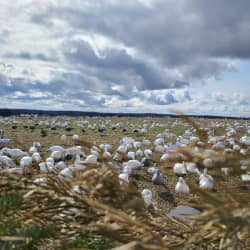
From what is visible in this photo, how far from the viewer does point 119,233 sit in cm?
90

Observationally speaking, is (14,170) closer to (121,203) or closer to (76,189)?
(76,189)

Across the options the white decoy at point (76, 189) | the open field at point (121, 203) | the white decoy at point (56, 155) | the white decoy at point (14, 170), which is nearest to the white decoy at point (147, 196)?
the open field at point (121, 203)

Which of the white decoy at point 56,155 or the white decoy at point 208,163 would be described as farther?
the white decoy at point 56,155

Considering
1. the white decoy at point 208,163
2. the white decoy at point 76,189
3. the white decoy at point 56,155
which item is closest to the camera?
the white decoy at point 208,163

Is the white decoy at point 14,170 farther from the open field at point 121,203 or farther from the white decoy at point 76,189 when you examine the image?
the white decoy at point 76,189

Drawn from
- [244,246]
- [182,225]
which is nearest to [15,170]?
[182,225]

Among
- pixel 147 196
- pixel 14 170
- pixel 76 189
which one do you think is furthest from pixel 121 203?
pixel 147 196

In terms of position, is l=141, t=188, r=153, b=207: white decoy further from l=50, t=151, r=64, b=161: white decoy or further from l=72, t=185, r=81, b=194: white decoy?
l=50, t=151, r=64, b=161: white decoy

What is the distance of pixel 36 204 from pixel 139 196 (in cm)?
29

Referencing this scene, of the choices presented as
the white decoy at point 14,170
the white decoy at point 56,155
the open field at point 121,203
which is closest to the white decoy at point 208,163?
the open field at point 121,203

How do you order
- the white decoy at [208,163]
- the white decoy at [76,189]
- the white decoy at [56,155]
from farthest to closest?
1. the white decoy at [56,155]
2. the white decoy at [76,189]
3. the white decoy at [208,163]

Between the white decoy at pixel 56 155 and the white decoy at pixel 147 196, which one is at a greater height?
the white decoy at pixel 147 196

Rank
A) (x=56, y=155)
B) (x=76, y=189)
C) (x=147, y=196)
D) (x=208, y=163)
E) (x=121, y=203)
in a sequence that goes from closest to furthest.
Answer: (x=208, y=163) → (x=121, y=203) → (x=76, y=189) → (x=147, y=196) → (x=56, y=155)

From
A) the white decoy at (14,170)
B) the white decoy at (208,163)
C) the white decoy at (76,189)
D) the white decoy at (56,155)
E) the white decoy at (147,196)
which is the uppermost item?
the white decoy at (208,163)
